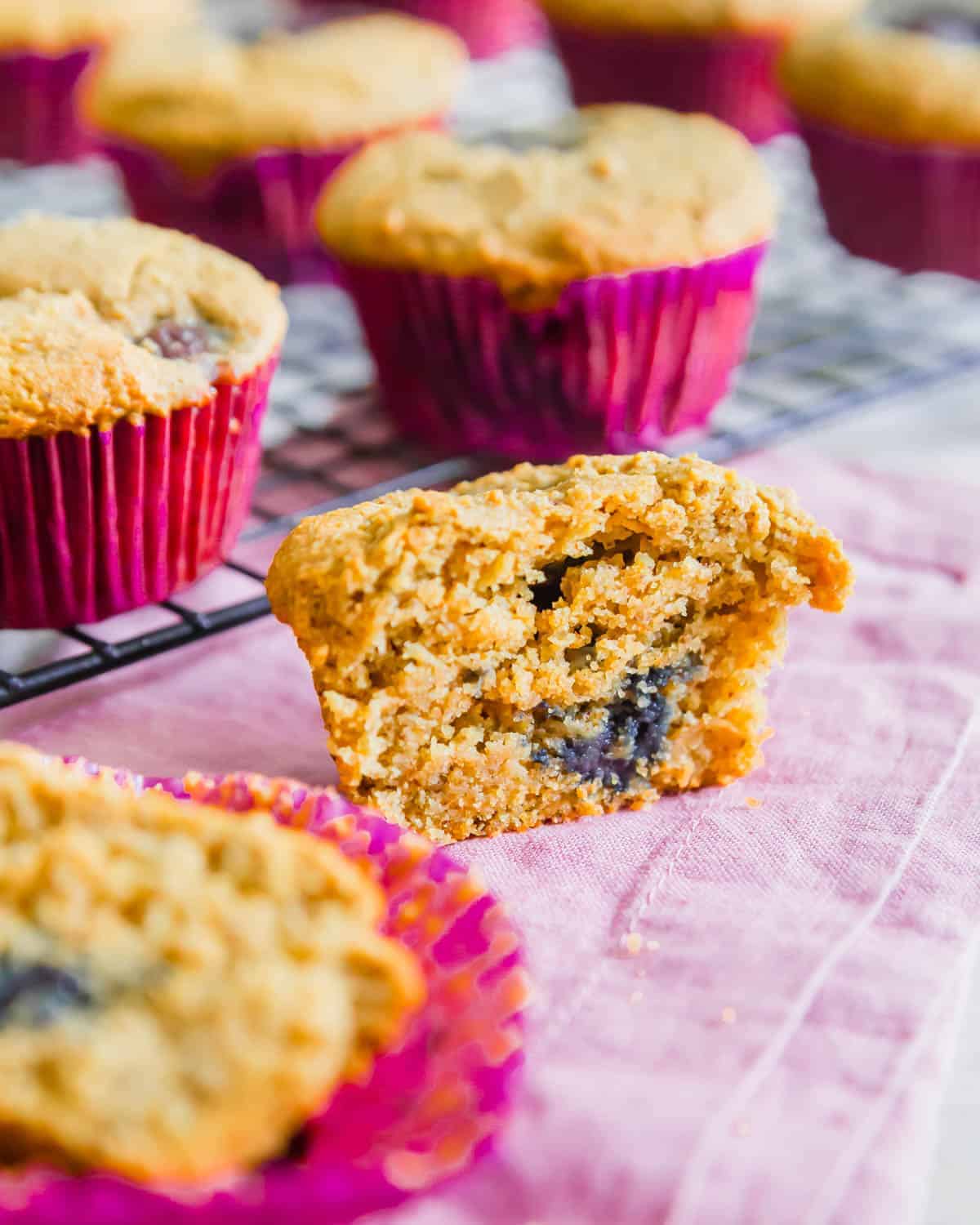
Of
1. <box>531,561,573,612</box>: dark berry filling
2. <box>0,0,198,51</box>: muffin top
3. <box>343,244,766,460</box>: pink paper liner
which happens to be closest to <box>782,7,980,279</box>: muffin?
<box>343,244,766,460</box>: pink paper liner

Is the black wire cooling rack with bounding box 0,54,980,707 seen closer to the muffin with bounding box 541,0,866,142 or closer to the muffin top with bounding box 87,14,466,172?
the muffin with bounding box 541,0,866,142

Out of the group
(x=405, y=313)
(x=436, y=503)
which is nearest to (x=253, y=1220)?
(x=436, y=503)

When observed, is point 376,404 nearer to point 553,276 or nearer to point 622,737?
point 553,276

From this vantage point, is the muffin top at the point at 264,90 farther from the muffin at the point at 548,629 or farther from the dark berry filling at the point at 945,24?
the muffin at the point at 548,629

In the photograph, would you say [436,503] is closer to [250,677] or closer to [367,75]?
[250,677]

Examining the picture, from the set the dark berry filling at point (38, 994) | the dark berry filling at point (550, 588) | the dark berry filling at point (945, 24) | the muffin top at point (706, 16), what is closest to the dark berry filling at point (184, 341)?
the dark berry filling at point (550, 588)

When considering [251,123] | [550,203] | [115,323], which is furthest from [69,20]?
[115,323]
